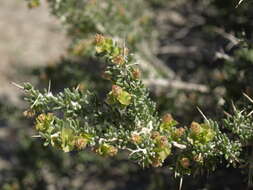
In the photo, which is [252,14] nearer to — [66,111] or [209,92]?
[209,92]

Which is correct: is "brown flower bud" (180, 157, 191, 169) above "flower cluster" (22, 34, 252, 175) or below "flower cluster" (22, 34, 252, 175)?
below

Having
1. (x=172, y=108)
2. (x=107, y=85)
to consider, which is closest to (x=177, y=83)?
(x=172, y=108)

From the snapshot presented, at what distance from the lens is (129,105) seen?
5.57 feet

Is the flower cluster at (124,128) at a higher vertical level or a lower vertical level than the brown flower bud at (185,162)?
higher

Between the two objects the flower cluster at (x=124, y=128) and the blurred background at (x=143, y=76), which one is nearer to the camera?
the flower cluster at (x=124, y=128)

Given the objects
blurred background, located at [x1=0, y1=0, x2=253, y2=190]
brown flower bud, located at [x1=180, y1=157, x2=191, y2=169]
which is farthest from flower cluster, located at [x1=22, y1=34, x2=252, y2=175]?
blurred background, located at [x1=0, y1=0, x2=253, y2=190]

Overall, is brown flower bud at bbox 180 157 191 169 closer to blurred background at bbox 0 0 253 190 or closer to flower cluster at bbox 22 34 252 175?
flower cluster at bbox 22 34 252 175

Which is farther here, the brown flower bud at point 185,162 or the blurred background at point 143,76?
the blurred background at point 143,76

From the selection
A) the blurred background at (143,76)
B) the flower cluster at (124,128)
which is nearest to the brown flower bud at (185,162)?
the flower cluster at (124,128)

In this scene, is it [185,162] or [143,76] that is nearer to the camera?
[185,162]

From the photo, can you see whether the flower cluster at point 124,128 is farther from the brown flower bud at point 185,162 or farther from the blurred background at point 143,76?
the blurred background at point 143,76

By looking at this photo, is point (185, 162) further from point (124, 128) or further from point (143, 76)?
point (143, 76)

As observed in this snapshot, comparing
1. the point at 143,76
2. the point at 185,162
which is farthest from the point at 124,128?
the point at 143,76

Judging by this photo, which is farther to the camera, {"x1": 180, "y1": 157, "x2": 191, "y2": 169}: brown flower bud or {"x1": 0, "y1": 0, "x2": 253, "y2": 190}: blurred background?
{"x1": 0, "y1": 0, "x2": 253, "y2": 190}: blurred background
